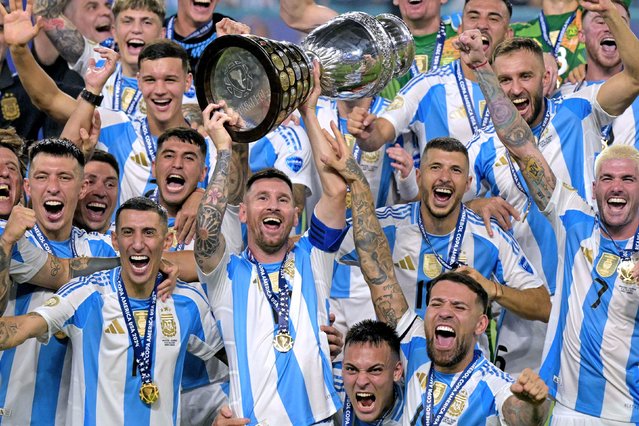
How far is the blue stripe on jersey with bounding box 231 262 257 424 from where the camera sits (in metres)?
6.92

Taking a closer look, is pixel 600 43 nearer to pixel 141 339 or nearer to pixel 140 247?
pixel 140 247

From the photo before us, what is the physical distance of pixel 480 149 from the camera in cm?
824

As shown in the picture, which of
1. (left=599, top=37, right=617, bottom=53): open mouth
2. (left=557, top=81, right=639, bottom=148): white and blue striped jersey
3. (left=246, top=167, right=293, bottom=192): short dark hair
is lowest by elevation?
(left=246, top=167, right=293, bottom=192): short dark hair

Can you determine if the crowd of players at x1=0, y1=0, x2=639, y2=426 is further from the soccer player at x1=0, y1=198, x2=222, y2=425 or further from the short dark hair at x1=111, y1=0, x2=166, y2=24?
the short dark hair at x1=111, y1=0, x2=166, y2=24

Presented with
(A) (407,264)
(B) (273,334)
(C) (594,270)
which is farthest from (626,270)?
(B) (273,334)

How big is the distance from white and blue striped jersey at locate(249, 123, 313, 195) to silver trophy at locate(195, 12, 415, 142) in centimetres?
121

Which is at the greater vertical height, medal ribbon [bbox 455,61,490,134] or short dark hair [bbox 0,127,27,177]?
medal ribbon [bbox 455,61,490,134]

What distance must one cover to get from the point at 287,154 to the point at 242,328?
1.56 m

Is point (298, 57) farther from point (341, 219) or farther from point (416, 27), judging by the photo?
point (416, 27)

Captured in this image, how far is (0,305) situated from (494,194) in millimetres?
2824

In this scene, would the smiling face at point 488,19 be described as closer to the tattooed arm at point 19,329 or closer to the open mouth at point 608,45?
the open mouth at point 608,45

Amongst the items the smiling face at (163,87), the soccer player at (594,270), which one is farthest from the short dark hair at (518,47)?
the smiling face at (163,87)

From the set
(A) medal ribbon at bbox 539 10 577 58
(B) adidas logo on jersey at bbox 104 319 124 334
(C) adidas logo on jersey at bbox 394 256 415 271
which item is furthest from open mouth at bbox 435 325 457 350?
(A) medal ribbon at bbox 539 10 577 58

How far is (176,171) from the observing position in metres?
7.88
